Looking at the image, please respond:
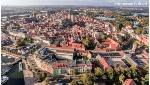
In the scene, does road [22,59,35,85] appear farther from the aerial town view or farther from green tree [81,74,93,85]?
green tree [81,74,93,85]

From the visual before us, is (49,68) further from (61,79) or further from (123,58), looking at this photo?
(123,58)

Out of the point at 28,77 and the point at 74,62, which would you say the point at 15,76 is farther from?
the point at 74,62

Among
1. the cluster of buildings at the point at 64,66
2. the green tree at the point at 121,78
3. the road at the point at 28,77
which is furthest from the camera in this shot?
the cluster of buildings at the point at 64,66

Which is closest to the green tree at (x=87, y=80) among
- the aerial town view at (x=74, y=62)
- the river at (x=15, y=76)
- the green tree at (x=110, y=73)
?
the aerial town view at (x=74, y=62)

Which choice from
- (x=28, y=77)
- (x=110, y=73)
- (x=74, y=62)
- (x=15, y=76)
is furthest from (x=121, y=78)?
(x=15, y=76)

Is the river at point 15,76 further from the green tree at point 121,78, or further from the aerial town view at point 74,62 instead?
the green tree at point 121,78

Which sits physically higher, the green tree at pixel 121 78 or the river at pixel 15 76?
the green tree at pixel 121 78

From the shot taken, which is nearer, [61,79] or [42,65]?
[61,79]

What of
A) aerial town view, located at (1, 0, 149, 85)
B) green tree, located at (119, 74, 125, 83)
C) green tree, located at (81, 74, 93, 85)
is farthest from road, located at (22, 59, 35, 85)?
green tree, located at (119, 74, 125, 83)

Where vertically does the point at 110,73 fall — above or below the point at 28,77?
above

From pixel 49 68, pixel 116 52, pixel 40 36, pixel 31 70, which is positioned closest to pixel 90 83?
pixel 49 68

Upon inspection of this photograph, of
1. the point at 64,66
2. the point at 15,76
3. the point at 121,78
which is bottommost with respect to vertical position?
the point at 15,76
